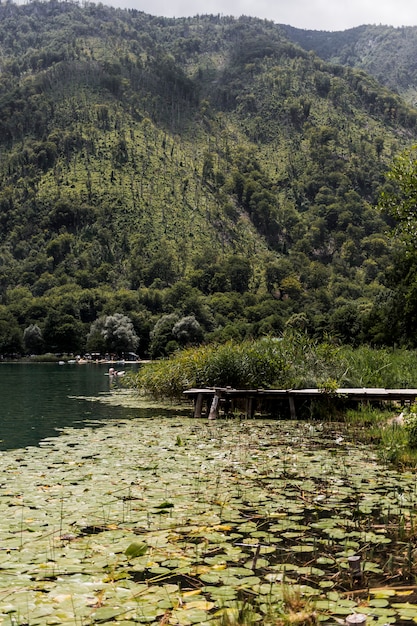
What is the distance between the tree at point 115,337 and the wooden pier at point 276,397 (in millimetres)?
120443

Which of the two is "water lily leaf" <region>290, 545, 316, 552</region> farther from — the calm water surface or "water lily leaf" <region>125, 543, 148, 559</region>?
the calm water surface

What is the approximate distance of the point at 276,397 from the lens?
23859mm

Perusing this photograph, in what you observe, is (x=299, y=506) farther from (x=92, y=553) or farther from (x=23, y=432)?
(x=23, y=432)

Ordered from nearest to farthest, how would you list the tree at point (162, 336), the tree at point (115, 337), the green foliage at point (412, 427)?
the green foliage at point (412, 427) < the tree at point (162, 336) < the tree at point (115, 337)

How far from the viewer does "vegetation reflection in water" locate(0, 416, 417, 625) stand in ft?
20.9

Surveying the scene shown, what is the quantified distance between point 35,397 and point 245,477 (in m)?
29.3

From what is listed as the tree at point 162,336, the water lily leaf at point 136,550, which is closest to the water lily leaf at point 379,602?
the water lily leaf at point 136,550

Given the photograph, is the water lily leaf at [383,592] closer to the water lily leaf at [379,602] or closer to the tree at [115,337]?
the water lily leaf at [379,602]

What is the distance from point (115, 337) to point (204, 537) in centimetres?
13959

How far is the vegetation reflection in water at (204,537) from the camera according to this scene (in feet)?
20.9

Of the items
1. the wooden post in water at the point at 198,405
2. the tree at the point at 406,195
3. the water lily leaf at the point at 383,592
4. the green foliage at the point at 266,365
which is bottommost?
the wooden post in water at the point at 198,405

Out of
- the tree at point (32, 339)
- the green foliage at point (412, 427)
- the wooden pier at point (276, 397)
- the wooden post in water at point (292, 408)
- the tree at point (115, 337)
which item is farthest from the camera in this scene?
the tree at point (32, 339)

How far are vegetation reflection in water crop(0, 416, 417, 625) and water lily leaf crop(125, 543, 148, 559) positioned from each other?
0.01m

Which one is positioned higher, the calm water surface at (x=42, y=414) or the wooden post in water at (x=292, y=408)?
the wooden post in water at (x=292, y=408)
